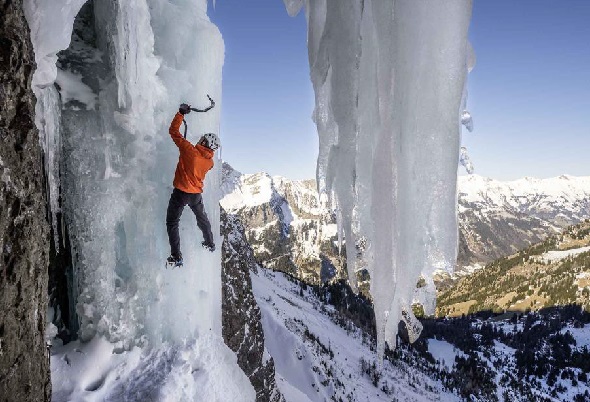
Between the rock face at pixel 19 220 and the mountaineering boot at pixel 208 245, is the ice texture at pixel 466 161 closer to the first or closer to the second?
the mountaineering boot at pixel 208 245

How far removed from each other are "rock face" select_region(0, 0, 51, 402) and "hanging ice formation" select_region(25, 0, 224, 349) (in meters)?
1.54

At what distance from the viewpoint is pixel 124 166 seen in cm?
560

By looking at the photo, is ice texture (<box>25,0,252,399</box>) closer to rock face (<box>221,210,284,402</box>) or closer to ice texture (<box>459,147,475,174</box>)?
ice texture (<box>459,147,475,174</box>)

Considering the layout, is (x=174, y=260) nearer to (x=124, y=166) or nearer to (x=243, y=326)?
(x=124, y=166)

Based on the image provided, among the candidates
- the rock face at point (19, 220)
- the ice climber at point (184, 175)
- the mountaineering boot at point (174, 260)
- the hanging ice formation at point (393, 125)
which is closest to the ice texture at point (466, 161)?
the hanging ice formation at point (393, 125)

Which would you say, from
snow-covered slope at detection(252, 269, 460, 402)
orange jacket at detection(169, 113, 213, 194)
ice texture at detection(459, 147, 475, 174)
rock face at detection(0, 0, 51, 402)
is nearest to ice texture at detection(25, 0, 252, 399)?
orange jacket at detection(169, 113, 213, 194)

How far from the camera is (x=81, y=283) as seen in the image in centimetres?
567

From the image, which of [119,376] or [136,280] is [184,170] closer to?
[136,280]

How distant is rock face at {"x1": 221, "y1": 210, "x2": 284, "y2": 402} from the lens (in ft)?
37.9

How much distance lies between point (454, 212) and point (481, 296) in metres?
152

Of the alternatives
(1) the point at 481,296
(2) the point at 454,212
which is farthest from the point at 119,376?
(1) the point at 481,296

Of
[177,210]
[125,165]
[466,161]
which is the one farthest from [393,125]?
[125,165]

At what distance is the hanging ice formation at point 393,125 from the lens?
4059 mm

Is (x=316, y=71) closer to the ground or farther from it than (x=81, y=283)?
farther from it
